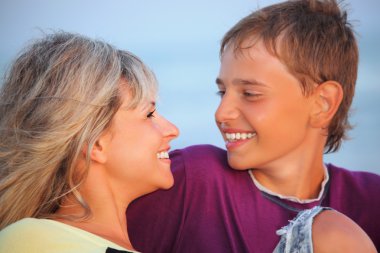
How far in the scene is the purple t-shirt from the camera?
7.15ft

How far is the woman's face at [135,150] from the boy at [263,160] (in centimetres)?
26

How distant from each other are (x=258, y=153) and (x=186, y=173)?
0.29m

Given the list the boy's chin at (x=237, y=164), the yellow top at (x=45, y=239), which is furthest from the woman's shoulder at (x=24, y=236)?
the boy's chin at (x=237, y=164)

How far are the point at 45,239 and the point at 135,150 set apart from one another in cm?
46

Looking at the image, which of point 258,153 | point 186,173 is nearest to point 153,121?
point 186,173

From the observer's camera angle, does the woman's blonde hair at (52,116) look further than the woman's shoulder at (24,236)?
Yes

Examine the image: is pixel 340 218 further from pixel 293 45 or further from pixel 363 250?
pixel 293 45

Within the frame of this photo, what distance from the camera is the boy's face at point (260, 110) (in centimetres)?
226

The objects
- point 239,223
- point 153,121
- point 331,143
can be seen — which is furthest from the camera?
point 331,143

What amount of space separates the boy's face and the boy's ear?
6 centimetres

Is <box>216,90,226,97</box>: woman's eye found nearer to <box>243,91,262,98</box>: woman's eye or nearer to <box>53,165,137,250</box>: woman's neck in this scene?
<box>243,91,262,98</box>: woman's eye

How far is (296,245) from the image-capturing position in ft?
5.41

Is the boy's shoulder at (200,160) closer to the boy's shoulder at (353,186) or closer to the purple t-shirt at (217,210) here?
the purple t-shirt at (217,210)

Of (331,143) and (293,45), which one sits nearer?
(293,45)
